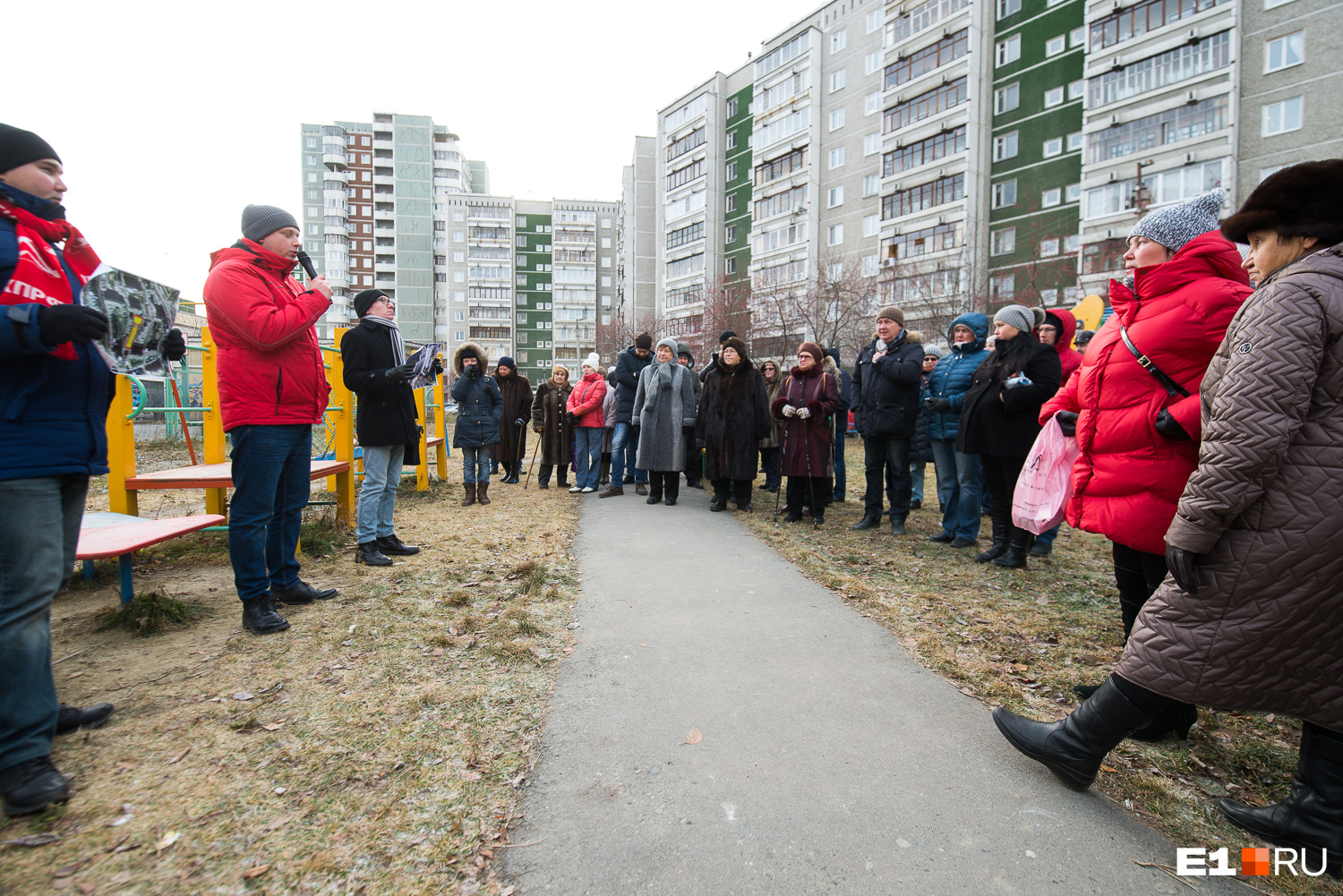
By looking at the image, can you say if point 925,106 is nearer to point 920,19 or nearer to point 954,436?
point 920,19

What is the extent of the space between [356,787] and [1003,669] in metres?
3.15

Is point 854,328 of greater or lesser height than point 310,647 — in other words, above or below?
above

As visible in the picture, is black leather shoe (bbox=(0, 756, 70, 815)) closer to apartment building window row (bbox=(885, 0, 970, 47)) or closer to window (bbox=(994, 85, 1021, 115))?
window (bbox=(994, 85, 1021, 115))

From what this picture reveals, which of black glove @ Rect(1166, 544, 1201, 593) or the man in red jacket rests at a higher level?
the man in red jacket

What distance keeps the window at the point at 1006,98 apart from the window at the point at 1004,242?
268 inches

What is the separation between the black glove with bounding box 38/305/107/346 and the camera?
2.30 m

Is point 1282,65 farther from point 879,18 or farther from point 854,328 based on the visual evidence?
point 879,18

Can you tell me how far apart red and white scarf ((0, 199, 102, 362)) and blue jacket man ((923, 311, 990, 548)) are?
6.73 metres

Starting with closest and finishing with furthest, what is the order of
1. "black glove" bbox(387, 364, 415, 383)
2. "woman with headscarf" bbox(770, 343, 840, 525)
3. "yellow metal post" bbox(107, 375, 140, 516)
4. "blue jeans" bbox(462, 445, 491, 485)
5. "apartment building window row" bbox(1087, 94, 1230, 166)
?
"yellow metal post" bbox(107, 375, 140, 516) → "black glove" bbox(387, 364, 415, 383) → "woman with headscarf" bbox(770, 343, 840, 525) → "blue jeans" bbox(462, 445, 491, 485) → "apartment building window row" bbox(1087, 94, 1230, 166)

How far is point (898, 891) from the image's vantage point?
192cm

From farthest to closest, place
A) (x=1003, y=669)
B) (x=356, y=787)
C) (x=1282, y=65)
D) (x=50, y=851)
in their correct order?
(x=1282, y=65), (x=1003, y=669), (x=356, y=787), (x=50, y=851)

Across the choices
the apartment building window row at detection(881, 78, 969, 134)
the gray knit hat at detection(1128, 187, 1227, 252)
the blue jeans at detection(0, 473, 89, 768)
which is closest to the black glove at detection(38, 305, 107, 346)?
the blue jeans at detection(0, 473, 89, 768)

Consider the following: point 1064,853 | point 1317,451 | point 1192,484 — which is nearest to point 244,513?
point 1064,853

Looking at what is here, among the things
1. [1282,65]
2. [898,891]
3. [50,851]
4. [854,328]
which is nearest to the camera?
[898,891]
